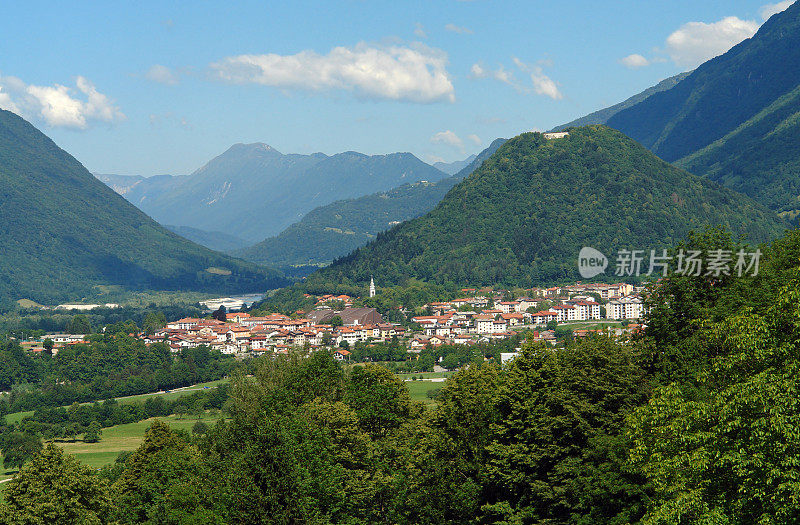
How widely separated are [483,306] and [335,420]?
124482 mm

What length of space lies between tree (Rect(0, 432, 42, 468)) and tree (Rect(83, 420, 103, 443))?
3.98 meters

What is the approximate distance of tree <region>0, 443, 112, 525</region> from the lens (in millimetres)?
38531

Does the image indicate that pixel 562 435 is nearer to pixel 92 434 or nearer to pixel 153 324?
pixel 92 434

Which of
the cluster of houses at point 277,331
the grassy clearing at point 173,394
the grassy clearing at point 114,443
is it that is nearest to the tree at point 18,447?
the grassy clearing at point 114,443

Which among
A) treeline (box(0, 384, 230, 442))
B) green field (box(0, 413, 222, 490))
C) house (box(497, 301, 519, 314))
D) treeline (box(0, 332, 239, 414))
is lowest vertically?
green field (box(0, 413, 222, 490))

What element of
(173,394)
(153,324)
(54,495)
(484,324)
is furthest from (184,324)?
(54,495)

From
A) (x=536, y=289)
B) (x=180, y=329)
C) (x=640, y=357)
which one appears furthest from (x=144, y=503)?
(x=536, y=289)

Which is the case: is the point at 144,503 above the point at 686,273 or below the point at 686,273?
below

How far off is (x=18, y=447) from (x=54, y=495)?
41.0 metres

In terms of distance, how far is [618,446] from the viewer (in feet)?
→ 89.0

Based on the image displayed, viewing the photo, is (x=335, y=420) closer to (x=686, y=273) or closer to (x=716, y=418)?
(x=686, y=273)

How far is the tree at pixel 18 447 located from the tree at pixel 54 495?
34.3 m

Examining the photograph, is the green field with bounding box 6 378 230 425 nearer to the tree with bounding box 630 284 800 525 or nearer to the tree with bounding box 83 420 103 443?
the tree with bounding box 83 420 103 443

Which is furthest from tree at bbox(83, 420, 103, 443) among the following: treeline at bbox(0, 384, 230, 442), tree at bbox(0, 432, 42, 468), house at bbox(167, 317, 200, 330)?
house at bbox(167, 317, 200, 330)
